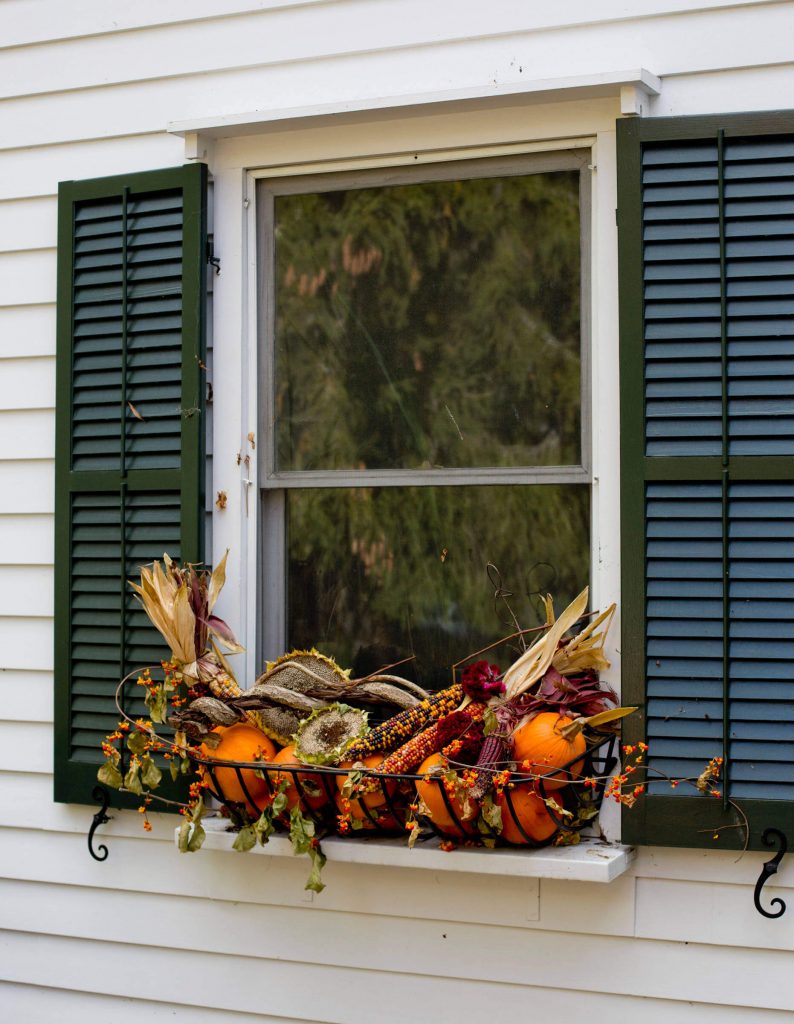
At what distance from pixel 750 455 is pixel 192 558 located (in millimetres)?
1294

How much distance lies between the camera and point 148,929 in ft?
9.83

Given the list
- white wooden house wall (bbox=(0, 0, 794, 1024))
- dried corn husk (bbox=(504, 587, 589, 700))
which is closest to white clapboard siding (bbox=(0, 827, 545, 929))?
white wooden house wall (bbox=(0, 0, 794, 1024))

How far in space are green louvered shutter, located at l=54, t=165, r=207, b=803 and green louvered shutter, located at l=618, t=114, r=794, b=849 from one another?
3.43 ft

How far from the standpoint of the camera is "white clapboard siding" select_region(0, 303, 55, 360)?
3150 mm

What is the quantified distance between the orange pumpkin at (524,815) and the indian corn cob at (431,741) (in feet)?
0.53

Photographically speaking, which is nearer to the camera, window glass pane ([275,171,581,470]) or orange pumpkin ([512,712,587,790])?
orange pumpkin ([512,712,587,790])

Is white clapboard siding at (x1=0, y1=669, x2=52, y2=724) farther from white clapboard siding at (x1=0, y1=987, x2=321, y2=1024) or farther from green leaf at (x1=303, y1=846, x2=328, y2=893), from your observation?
green leaf at (x1=303, y1=846, x2=328, y2=893)

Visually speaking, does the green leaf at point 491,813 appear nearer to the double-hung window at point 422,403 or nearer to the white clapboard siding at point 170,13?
the double-hung window at point 422,403

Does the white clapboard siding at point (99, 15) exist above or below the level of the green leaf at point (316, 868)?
above

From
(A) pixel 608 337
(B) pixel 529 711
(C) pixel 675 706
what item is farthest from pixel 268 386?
(C) pixel 675 706

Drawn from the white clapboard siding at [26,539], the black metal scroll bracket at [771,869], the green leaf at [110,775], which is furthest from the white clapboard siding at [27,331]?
the black metal scroll bracket at [771,869]

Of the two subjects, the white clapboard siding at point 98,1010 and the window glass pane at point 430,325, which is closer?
the window glass pane at point 430,325

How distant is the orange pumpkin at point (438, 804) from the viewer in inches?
94.7

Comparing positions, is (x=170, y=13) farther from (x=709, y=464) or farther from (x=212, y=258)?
(x=709, y=464)
